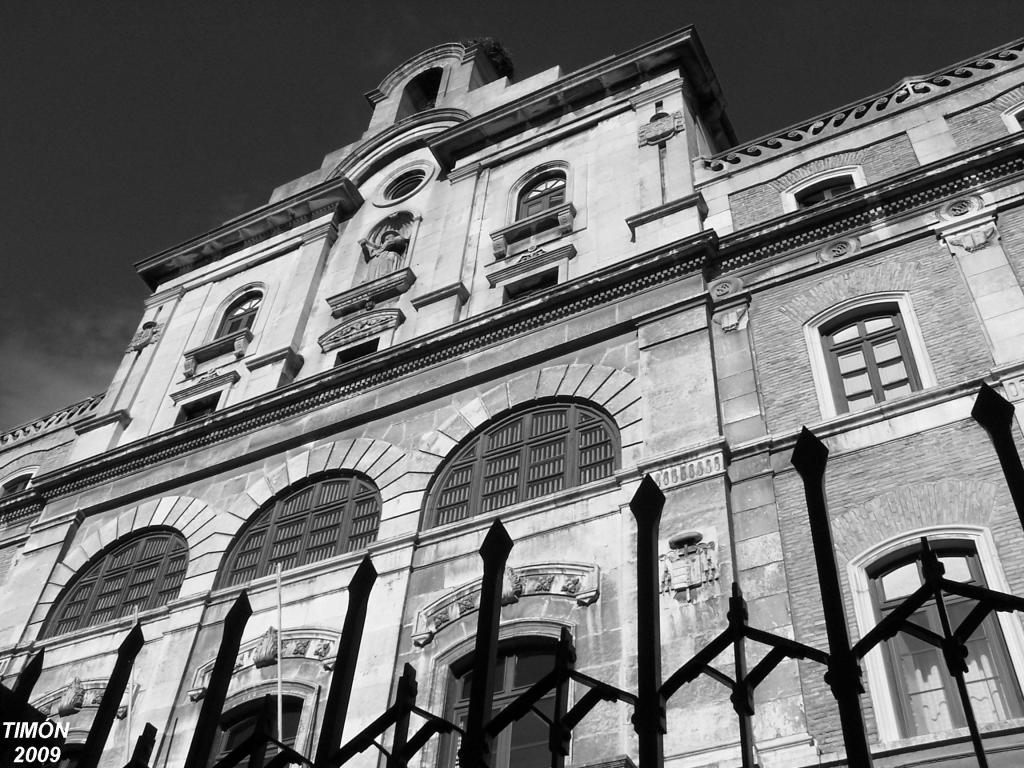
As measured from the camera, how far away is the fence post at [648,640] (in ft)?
20.6

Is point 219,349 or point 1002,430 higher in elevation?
point 219,349

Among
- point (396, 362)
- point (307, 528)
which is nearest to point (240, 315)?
point (396, 362)

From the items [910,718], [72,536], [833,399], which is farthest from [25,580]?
[910,718]

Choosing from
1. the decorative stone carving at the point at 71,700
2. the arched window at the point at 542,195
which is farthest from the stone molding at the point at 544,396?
the decorative stone carving at the point at 71,700

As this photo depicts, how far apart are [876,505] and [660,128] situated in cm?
1142

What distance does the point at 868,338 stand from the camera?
16.6 m

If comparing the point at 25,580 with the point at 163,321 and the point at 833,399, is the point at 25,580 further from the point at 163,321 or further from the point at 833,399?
the point at 833,399

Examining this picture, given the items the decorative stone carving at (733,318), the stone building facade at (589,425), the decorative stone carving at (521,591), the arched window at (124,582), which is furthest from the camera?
the arched window at (124,582)

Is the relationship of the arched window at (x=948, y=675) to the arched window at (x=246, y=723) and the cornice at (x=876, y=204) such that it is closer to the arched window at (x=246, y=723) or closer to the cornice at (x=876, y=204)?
the cornice at (x=876, y=204)

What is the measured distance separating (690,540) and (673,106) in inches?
483

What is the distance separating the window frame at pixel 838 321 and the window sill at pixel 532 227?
6848mm

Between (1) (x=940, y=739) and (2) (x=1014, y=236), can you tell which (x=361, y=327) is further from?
(1) (x=940, y=739)

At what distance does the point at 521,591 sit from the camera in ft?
49.6

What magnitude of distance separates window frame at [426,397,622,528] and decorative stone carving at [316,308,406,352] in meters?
4.87
